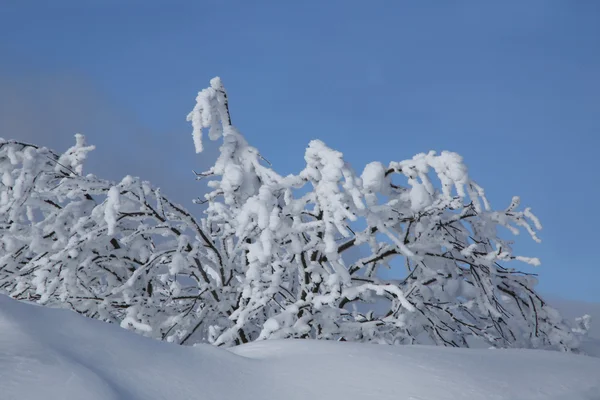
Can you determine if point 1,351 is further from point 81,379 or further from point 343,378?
point 343,378

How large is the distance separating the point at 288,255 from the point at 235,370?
259cm

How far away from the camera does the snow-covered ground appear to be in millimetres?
1572

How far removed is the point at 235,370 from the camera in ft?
6.62

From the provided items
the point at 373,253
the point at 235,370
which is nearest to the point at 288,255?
the point at 373,253

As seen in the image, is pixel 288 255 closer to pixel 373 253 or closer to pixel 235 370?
pixel 373 253

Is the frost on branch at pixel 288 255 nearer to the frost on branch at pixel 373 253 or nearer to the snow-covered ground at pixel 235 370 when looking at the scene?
the frost on branch at pixel 373 253

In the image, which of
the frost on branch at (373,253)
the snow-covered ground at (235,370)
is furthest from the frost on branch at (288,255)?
the snow-covered ground at (235,370)

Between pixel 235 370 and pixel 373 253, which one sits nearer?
pixel 235 370

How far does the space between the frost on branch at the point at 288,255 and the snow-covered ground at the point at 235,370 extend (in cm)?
138

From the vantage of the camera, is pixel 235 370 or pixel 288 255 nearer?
pixel 235 370

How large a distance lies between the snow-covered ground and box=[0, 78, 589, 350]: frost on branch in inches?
54.4

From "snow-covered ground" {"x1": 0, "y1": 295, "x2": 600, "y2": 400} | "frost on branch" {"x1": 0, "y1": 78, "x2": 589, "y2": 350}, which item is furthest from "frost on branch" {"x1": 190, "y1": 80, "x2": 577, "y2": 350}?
"snow-covered ground" {"x1": 0, "y1": 295, "x2": 600, "y2": 400}

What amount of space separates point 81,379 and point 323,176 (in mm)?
2298

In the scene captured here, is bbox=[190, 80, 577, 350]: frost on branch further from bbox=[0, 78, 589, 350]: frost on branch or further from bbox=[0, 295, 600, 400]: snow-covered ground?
bbox=[0, 295, 600, 400]: snow-covered ground
